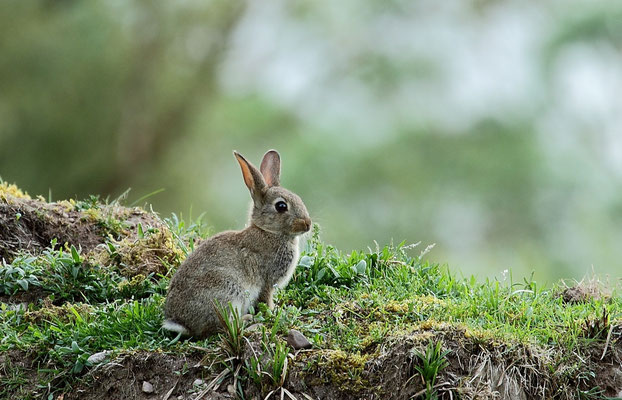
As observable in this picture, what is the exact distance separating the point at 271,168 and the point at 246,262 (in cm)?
84

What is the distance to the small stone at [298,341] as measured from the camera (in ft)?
16.3

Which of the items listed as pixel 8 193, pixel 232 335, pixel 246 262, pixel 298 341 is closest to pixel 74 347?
pixel 232 335

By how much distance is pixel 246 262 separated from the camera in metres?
5.47

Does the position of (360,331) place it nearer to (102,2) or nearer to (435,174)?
(435,174)

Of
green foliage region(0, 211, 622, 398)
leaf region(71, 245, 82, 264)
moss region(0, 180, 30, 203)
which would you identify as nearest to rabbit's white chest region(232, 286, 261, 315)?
green foliage region(0, 211, 622, 398)

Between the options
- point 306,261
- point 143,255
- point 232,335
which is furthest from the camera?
point 143,255

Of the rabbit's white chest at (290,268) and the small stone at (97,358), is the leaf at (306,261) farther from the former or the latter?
the small stone at (97,358)

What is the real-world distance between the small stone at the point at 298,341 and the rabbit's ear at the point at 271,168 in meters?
1.35

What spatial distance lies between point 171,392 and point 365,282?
1.72 m

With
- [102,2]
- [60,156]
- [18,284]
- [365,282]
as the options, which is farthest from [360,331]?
[102,2]

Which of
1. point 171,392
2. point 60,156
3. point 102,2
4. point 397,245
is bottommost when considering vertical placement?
point 171,392

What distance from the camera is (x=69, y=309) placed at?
572 cm

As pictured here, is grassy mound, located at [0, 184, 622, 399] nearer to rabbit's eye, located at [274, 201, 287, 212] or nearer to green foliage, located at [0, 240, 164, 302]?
green foliage, located at [0, 240, 164, 302]

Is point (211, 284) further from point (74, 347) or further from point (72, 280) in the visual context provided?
point (72, 280)
